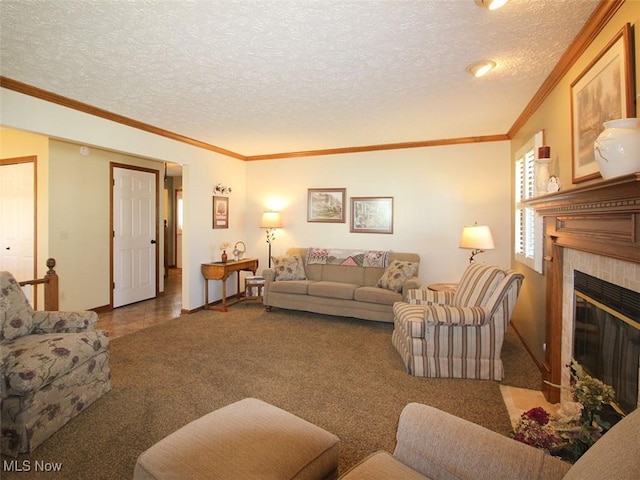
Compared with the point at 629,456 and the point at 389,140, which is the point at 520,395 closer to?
the point at 629,456

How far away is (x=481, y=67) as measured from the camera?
2.56 m

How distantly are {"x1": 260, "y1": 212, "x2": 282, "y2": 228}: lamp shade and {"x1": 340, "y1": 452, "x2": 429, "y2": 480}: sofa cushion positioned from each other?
4494 millimetres

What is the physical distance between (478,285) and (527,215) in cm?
114

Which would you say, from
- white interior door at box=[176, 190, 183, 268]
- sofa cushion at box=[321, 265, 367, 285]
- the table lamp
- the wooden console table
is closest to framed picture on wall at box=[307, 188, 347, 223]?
the table lamp

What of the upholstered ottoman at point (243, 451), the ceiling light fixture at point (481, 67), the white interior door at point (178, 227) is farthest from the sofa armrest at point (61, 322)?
the white interior door at point (178, 227)

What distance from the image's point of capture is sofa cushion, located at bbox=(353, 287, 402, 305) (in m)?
4.23

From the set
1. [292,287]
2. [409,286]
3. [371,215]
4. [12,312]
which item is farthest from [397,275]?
[12,312]

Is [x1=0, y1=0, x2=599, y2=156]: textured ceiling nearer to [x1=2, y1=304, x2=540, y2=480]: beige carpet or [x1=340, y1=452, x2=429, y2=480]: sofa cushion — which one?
[x1=340, y1=452, x2=429, y2=480]: sofa cushion

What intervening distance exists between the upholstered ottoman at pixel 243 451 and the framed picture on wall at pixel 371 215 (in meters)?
3.90

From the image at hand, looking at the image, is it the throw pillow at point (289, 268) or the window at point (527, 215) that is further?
the throw pillow at point (289, 268)

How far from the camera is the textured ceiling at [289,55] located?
1934 mm

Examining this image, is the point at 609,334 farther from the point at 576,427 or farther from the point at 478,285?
the point at 478,285

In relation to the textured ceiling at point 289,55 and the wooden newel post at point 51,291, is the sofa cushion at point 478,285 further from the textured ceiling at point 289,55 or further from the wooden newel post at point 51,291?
the wooden newel post at point 51,291

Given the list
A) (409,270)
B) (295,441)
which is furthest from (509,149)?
(295,441)
